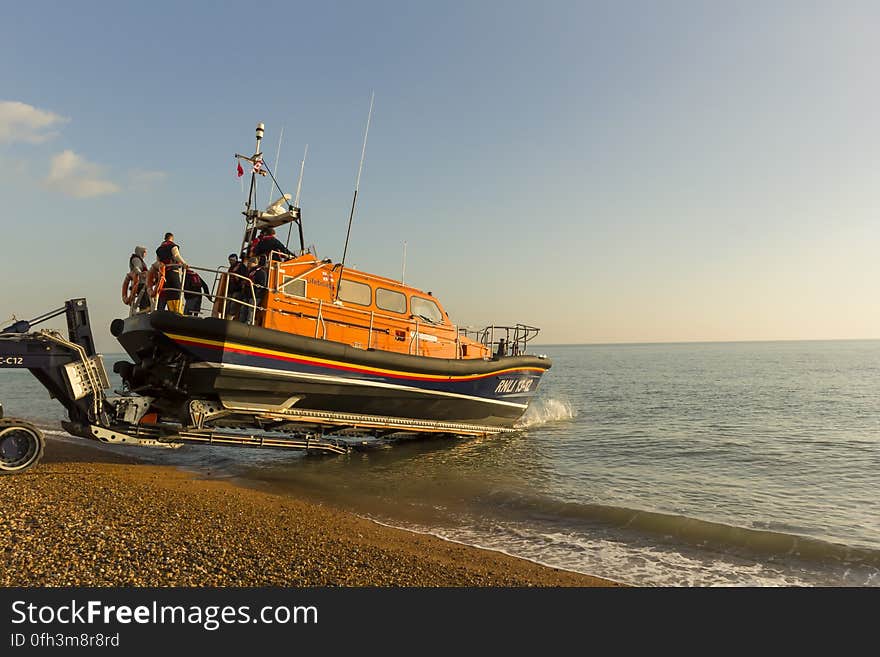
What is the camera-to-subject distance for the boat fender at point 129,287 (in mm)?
7422

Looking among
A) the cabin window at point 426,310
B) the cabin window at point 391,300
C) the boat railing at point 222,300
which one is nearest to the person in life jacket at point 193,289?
the boat railing at point 222,300

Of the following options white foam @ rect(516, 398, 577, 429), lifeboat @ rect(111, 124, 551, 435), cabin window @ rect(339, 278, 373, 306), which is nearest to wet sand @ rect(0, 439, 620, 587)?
lifeboat @ rect(111, 124, 551, 435)

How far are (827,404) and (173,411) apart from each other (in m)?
23.8

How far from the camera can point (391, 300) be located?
9469 mm

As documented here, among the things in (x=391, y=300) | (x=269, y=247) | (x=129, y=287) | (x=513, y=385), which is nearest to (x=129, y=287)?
(x=129, y=287)

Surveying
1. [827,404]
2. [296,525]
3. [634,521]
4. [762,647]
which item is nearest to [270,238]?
[296,525]

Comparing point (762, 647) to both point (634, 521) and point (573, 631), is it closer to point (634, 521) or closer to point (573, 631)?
point (573, 631)

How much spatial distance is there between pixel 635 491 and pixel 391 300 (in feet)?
17.8

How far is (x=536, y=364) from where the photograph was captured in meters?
12.3

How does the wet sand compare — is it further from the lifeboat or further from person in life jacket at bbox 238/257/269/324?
person in life jacket at bbox 238/257/269/324

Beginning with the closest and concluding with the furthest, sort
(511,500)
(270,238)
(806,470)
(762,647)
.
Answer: (762,647) < (511,500) < (270,238) < (806,470)

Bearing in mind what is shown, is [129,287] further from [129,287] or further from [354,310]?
[354,310]

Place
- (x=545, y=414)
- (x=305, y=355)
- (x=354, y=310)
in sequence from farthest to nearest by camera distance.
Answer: (x=545, y=414) → (x=354, y=310) → (x=305, y=355)

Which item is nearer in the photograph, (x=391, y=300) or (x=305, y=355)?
(x=305, y=355)
